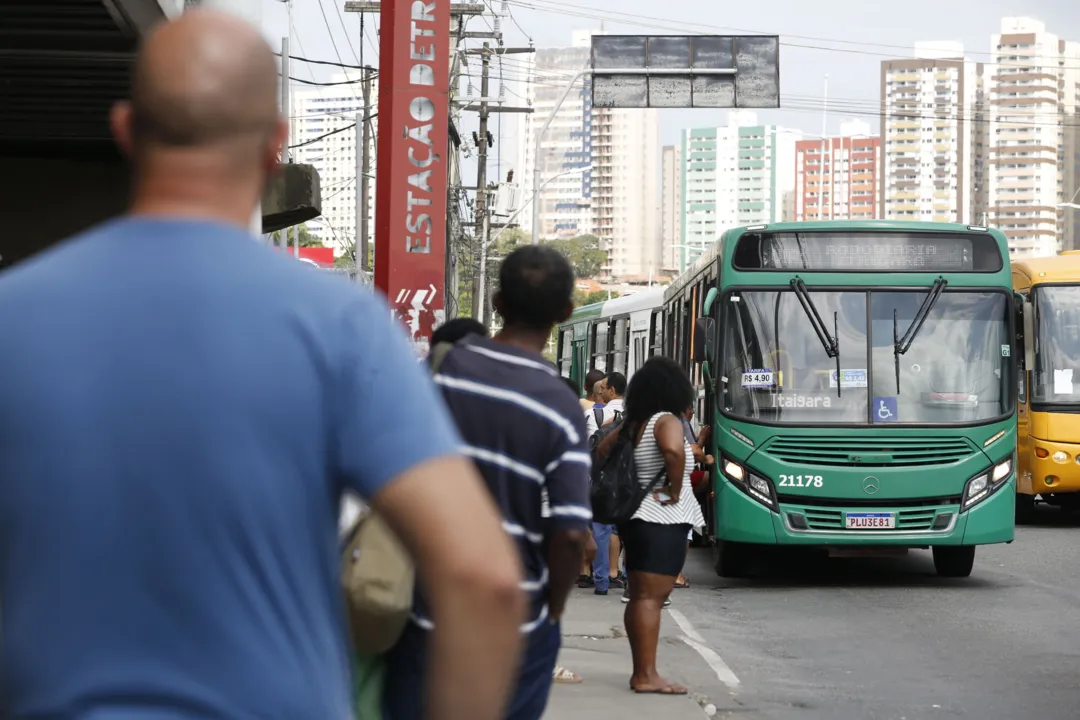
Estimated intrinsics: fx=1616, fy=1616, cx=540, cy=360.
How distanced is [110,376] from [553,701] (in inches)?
255

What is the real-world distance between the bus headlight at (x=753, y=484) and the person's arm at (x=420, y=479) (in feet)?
38.8

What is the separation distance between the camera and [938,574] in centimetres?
1480

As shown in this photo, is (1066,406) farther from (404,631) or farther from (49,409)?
(49,409)

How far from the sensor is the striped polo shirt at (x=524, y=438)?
3.99m

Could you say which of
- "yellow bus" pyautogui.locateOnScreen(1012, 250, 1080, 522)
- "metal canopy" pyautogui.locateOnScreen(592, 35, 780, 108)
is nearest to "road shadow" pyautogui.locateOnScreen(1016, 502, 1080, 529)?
"yellow bus" pyautogui.locateOnScreen(1012, 250, 1080, 522)

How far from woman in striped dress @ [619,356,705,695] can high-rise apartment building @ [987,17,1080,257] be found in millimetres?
170464

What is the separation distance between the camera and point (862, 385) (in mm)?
13664

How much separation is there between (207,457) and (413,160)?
51.4 ft

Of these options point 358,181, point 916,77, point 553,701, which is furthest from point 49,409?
point 916,77

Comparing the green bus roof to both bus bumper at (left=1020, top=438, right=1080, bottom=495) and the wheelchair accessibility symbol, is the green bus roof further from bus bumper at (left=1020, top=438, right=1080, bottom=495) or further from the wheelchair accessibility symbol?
the wheelchair accessibility symbol

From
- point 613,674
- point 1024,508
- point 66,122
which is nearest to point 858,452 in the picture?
point 613,674

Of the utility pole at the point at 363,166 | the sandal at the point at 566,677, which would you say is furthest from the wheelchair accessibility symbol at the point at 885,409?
the utility pole at the point at 363,166

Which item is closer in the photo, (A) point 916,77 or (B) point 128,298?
(B) point 128,298

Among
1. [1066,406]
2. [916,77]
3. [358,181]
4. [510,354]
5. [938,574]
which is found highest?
[916,77]
